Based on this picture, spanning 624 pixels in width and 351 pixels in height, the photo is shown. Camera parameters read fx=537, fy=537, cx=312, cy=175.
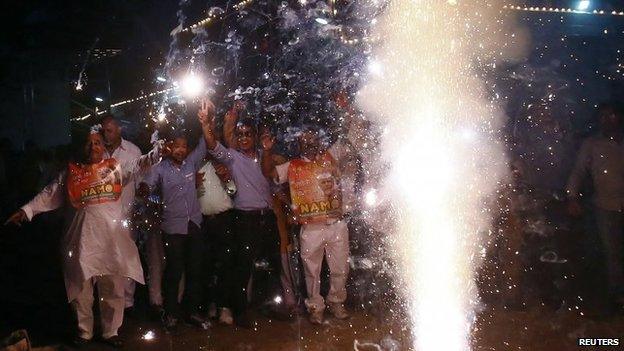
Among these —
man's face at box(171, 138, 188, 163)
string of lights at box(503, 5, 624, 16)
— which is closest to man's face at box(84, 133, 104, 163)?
man's face at box(171, 138, 188, 163)

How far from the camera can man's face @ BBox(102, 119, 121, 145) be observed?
5.69 metres

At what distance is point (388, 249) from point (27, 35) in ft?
33.0

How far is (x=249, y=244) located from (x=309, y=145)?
1297mm

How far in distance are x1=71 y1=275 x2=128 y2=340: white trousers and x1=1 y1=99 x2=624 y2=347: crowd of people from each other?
10mm

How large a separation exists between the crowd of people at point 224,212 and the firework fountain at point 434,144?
Result: 22.3 inches

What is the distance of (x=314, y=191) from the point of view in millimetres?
5910

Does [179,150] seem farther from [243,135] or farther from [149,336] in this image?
[149,336]

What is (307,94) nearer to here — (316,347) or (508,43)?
(508,43)

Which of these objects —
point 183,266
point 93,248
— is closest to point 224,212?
point 183,266

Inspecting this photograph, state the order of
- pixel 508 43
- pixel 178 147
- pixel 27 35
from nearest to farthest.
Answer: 1. pixel 178 147
2. pixel 508 43
3. pixel 27 35

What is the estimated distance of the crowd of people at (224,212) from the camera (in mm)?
5453

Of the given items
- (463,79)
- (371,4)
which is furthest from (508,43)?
(371,4)

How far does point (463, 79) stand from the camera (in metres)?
7.49
